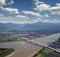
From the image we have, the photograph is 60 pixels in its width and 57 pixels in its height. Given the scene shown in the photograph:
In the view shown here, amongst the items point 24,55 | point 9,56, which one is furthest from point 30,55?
point 9,56

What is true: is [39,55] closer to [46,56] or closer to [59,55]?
[46,56]

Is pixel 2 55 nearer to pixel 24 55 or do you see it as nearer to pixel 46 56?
pixel 24 55

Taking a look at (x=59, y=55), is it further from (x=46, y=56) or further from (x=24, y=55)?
(x=24, y=55)

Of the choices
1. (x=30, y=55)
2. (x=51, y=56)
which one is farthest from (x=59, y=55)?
(x=30, y=55)

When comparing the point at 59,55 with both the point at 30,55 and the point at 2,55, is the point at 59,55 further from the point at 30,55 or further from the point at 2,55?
the point at 2,55

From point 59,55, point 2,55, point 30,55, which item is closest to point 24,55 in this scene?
point 30,55
